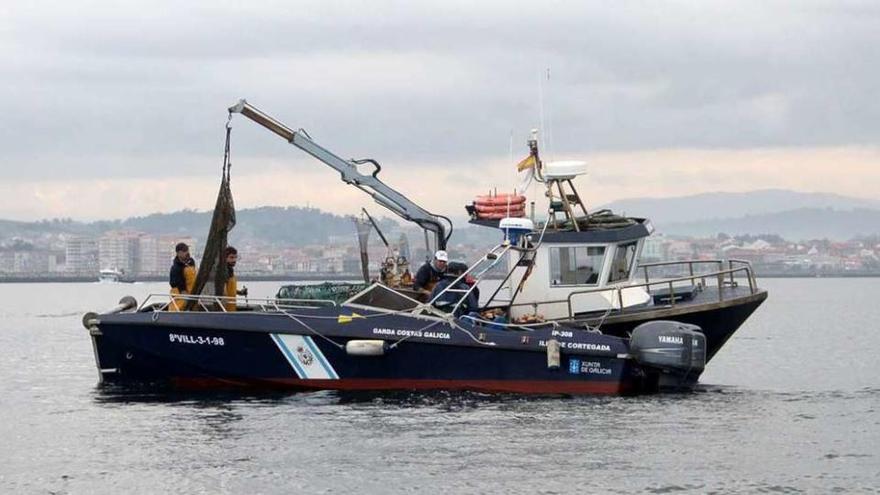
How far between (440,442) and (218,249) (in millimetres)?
7281

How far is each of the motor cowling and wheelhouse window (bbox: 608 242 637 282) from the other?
2382mm

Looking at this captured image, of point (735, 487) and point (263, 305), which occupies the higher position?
point (263, 305)

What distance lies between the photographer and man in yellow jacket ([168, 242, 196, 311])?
1049 inches

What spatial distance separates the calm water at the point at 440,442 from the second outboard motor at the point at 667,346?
1.97ft

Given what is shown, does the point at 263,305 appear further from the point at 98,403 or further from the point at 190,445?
the point at 190,445

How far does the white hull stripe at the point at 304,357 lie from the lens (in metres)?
25.5

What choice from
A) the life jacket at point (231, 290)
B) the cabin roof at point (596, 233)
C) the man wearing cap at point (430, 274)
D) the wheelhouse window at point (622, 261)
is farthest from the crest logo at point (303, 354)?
the wheelhouse window at point (622, 261)

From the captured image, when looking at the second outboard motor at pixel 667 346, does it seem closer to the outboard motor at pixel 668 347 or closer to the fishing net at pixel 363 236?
the outboard motor at pixel 668 347

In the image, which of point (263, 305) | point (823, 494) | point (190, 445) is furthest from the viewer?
point (263, 305)

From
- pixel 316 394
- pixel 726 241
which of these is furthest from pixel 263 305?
pixel 726 241

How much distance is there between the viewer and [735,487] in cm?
1811

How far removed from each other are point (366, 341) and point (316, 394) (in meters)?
1.22

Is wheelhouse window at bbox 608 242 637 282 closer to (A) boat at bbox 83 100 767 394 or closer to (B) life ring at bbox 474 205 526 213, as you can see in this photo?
(A) boat at bbox 83 100 767 394

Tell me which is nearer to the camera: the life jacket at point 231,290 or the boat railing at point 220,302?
the boat railing at point 220,302
